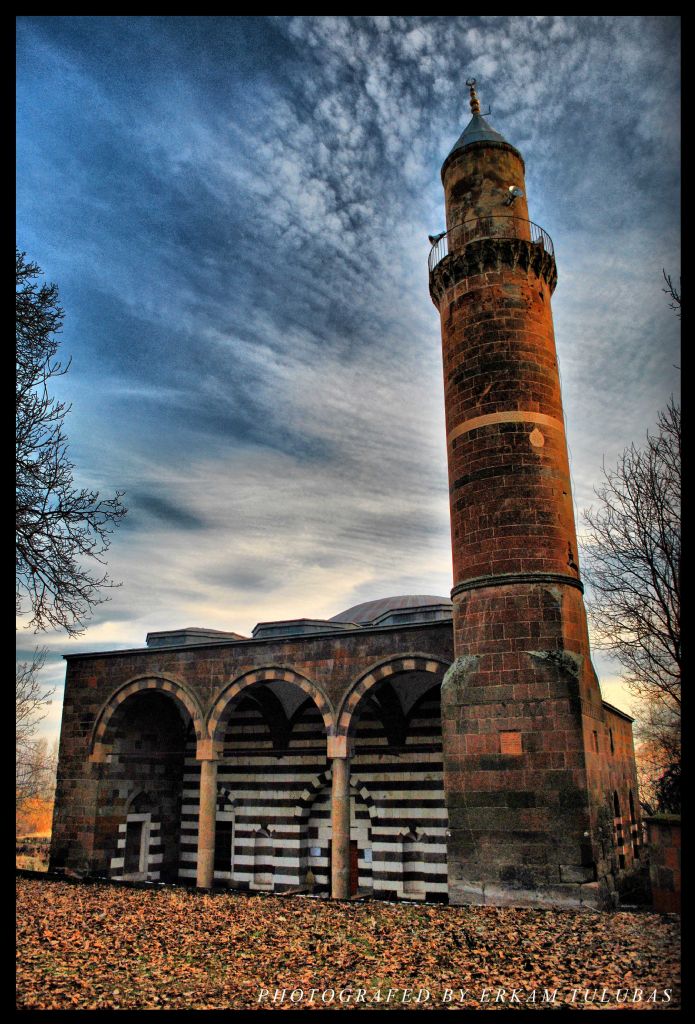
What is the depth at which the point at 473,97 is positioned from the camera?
60.8ft

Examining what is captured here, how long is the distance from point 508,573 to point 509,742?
3190 mm

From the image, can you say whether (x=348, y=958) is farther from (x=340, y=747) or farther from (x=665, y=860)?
(x=340, y=747)

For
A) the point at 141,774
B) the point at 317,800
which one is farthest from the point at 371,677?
the point at 141,774

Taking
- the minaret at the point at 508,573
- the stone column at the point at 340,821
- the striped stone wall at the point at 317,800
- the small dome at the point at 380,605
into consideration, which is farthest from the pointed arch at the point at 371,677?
the small dome at the point at 380,605

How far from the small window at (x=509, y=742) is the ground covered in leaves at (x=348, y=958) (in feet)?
8.56

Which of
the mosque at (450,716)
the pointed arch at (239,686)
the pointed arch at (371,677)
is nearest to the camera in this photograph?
the mosque at (450,716)

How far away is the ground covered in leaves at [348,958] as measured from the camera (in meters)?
8.81

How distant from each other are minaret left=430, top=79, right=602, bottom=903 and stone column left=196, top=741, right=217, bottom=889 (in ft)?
25.0

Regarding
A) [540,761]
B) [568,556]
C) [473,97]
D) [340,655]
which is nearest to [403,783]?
[340,655]

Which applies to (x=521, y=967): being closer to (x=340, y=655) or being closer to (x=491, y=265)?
(x=340, y=655)

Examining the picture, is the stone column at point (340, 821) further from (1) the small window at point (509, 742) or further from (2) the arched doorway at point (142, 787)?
(2) the arched doorway at point (142, 787)

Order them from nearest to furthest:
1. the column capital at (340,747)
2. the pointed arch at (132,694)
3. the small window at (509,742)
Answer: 1. the small window at (509,742)
2. the column capital at (340,747)
3. the pointed arch at (132,694)
